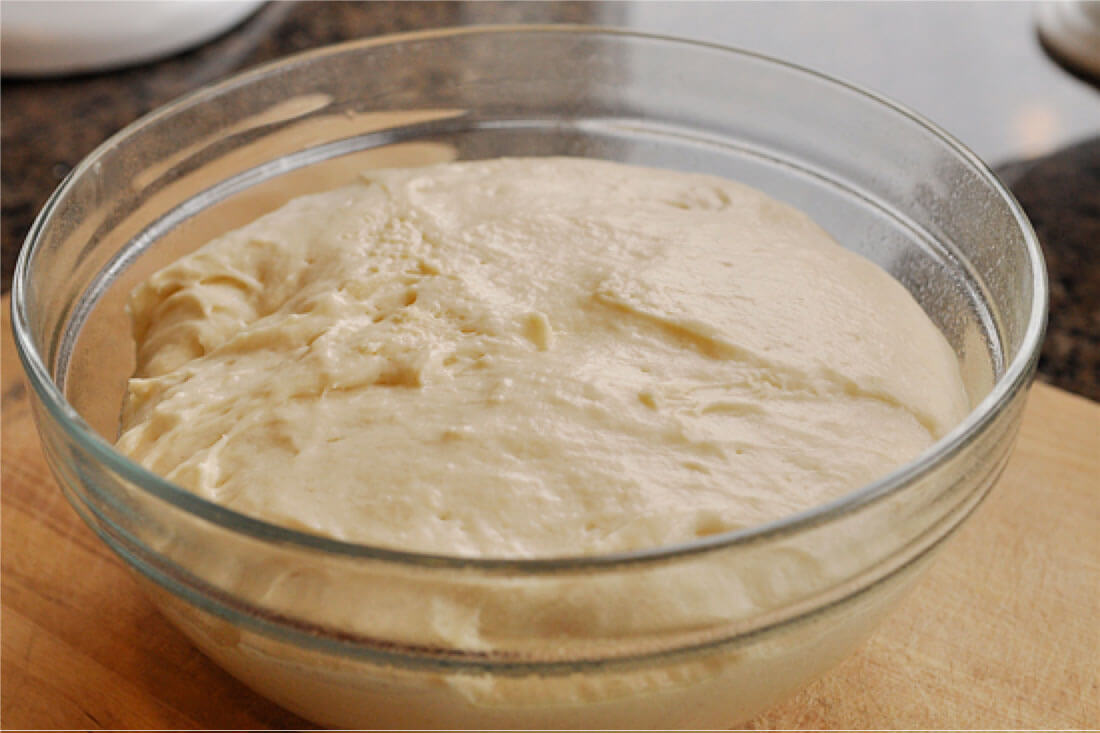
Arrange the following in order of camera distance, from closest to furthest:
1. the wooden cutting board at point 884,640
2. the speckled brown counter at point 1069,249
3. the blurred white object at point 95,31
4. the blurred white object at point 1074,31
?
the wooden cutting board at point 884,640 → the speckled brown counter at point 1069,249 → the blurred white object at point 95,31 → the blurred white object at point 1074,31

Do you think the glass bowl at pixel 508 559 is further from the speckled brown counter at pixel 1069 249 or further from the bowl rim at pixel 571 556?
the speckled brown counter at pixel 1069 249

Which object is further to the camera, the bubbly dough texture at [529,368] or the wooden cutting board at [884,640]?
the wooden cutting board at [884,640]

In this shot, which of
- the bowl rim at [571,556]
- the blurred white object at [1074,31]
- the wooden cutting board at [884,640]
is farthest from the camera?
the blurred white object at [1074,31]

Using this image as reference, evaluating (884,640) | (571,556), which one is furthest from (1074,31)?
(571,556)

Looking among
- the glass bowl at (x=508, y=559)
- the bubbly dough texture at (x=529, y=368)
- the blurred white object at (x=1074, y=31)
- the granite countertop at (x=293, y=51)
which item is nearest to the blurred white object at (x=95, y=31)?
the granite countertop at (x=293, y=51)

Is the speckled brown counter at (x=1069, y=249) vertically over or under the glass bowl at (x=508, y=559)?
under

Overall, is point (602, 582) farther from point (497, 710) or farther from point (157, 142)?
point (157, 142)

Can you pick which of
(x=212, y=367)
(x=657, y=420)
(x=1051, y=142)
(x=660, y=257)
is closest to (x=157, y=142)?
(x=212, y=367)

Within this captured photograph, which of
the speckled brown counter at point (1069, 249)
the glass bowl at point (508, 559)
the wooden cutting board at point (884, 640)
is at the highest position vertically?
the glass bowl at point (508, 559)
